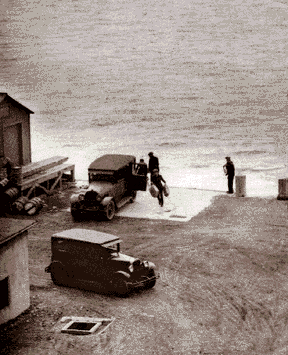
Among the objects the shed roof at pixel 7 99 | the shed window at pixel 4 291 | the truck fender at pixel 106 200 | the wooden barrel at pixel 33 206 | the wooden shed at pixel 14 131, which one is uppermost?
the shed roof at pixel 7 99

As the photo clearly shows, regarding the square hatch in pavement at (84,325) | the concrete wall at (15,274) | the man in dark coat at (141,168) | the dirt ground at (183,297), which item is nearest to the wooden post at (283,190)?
the dirt ground at (183,297)

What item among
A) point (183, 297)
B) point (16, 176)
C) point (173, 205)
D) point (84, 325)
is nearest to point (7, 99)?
point (16, 176)

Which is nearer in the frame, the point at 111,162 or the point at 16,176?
the point at 111,162

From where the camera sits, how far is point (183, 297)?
17.7m

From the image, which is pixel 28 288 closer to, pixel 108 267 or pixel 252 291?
pixel 108 267

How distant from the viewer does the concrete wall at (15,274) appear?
52.5ft

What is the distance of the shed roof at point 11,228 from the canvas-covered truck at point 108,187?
7610 millimetres

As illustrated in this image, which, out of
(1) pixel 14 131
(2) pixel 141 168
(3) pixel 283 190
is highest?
(1) pixel 14 131

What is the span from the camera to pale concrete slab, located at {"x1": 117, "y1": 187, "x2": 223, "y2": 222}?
2577 centimetres

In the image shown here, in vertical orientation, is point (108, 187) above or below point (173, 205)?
above

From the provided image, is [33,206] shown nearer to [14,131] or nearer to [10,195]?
[10,195]

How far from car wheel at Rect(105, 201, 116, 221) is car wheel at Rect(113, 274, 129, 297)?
23.7 feet

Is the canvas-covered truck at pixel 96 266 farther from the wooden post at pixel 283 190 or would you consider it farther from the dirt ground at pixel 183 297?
the wooden post at pixel 283 190

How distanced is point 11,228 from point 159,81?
6532 centimetres
